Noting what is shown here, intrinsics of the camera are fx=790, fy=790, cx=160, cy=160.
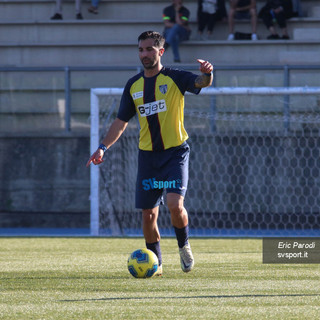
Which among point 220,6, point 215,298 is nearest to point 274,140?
point 220,6

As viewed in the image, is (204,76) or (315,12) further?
(315,12)

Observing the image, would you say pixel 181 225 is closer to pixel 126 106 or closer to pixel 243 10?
pixel 126 106

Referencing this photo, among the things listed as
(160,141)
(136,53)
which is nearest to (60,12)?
(136,53)

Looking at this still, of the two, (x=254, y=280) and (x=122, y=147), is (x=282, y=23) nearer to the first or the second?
(x=122, y=147)

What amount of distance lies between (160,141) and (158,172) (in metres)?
0.24

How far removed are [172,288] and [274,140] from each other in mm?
7243

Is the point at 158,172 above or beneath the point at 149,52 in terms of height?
beneath

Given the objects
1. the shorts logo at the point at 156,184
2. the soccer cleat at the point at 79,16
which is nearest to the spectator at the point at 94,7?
the soccer cleat at the point at 79,16

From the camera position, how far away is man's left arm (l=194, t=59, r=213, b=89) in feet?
18.8

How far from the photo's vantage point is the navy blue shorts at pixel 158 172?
607 cm

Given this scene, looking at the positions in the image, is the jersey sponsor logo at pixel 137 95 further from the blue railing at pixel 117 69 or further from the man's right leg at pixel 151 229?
the blue railing at pixel 117 69

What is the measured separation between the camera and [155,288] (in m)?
5.20

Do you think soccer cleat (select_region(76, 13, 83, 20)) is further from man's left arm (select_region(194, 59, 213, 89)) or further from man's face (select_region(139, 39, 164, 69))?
man's left arm (select_region(194, 59, 213, 89))

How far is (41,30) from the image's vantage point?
14.9 meters
